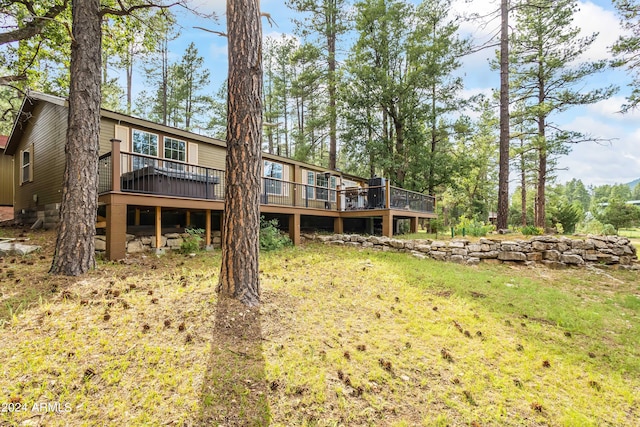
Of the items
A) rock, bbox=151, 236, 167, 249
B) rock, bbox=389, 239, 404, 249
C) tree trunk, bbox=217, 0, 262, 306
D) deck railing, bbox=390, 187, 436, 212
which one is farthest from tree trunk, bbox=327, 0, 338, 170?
tree trunk, bbox=217, 0, 262, 306

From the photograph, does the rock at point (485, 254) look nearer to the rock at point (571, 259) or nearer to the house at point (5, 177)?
the rock at point (571, 259)

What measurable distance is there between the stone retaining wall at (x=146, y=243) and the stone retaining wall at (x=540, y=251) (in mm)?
6912

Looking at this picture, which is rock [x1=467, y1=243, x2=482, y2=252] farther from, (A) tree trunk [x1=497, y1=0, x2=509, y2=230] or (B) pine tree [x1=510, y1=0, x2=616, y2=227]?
(B) pine tree [x1=510, y1=0, x2=616, y2=227]

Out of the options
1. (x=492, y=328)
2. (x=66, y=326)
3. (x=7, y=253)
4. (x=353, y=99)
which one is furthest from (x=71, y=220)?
(x=353, y=99)

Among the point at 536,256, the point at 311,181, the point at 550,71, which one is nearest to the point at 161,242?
the point at 311,181

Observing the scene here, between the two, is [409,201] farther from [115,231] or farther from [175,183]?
[115,231]

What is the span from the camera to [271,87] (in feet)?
87.1

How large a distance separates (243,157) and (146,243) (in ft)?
17.5

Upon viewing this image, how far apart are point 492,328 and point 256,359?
3.25 m

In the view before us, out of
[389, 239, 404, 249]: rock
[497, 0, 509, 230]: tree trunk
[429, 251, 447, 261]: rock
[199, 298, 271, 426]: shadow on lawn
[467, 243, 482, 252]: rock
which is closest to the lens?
[199, 298, 271, 426]: shadow on lawn

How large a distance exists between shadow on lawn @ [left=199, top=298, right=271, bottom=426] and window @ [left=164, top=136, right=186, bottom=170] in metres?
7.58

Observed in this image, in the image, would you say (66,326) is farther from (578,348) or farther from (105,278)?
(578,348)

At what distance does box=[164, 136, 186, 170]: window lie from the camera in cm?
934

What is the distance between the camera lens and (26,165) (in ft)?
37.4
